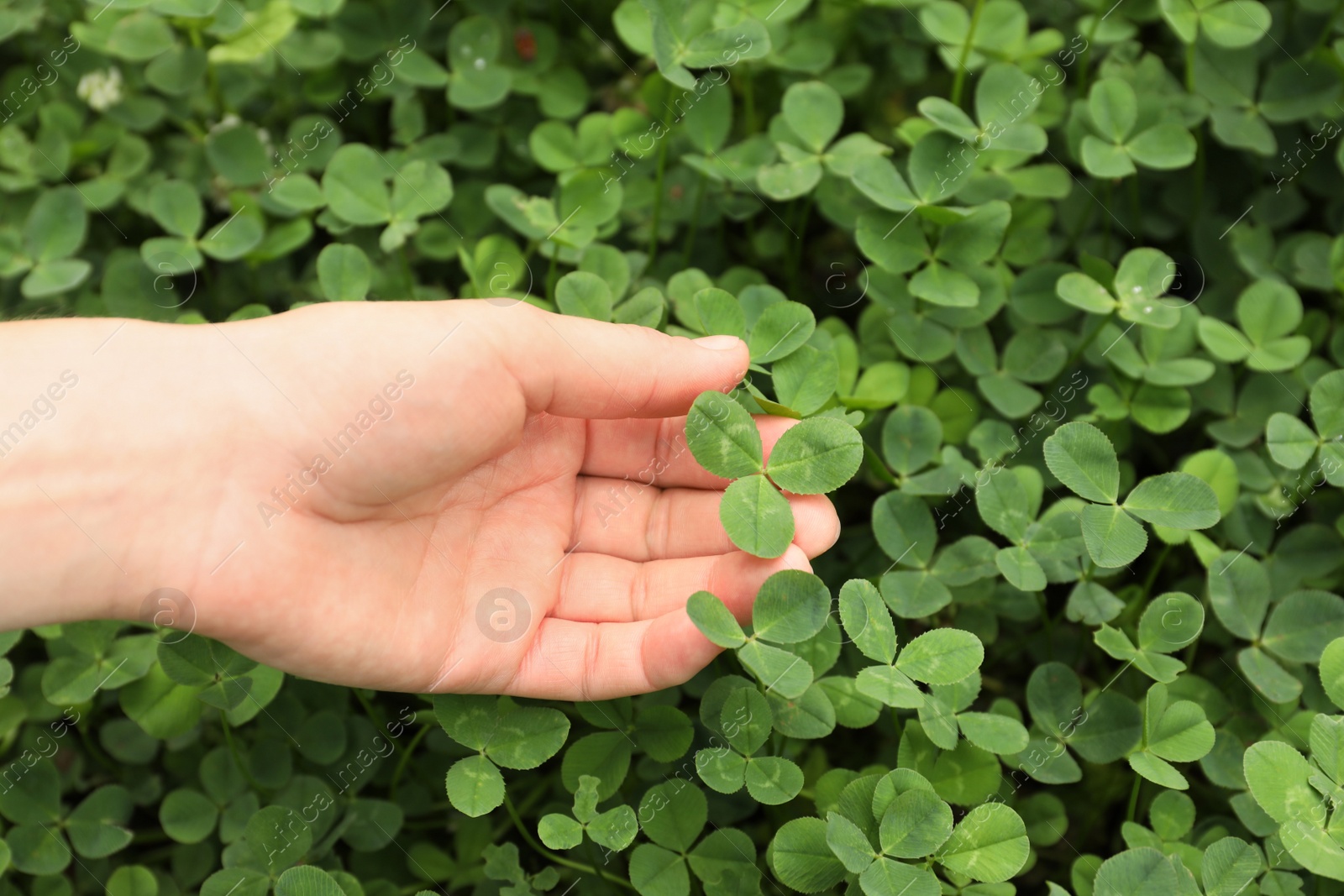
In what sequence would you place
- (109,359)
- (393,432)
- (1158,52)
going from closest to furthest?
(393,432) → (109,359) → (1158,52)

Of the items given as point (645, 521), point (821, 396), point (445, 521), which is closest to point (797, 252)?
point (821, 396)

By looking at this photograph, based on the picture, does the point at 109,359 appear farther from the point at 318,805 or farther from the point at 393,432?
the point at 318,805

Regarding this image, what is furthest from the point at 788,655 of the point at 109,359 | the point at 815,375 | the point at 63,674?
the point at 63,674

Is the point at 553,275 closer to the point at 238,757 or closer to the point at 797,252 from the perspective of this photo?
the point at 797,252

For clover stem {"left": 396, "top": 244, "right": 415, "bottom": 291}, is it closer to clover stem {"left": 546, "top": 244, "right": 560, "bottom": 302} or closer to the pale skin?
clover stem {"left": 546, "top": 244, "right": 560, "bottom": 302}

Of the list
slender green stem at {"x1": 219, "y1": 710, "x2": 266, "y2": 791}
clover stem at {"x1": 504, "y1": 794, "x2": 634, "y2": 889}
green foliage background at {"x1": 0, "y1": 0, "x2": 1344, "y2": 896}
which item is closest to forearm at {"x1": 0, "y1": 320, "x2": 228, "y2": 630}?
green foliage background at {"x1": 0, "y1": 0, "x2": 1344, "y2": 896}

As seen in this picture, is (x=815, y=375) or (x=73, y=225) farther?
(x=73, y=225)
